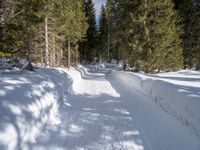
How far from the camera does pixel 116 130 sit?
7711 millimetres

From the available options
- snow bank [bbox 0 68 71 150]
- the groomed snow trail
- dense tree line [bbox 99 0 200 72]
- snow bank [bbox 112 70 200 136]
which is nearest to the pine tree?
dense tree line [bbox 99 0 200 72]

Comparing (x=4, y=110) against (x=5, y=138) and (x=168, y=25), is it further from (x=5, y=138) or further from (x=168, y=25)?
(x=168, y=25)

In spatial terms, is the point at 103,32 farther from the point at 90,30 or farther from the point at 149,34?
the point at 149,34

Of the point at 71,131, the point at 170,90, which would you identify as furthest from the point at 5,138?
the point at 170,90

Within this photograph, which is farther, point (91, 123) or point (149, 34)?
point (149, 34)

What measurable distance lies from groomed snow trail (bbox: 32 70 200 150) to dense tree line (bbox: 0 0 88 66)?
3395mm

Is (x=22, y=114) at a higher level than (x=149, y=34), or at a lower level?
lower

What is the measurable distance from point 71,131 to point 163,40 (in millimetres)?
23021

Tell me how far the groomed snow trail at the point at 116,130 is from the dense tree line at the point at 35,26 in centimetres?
340

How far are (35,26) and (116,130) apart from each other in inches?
427

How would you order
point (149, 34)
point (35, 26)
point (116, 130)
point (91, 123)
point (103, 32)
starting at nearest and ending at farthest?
point (116, 130)
point (91, 123)
point (35, 26)
point (149, 34)
point (103, 32)

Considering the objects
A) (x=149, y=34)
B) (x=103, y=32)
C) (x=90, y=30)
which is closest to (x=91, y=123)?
(x=149, y=34)

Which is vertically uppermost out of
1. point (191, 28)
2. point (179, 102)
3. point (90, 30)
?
point (90, 30)

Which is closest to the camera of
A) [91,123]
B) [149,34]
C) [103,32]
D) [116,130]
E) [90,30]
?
[116,130]
